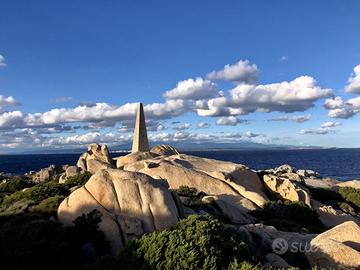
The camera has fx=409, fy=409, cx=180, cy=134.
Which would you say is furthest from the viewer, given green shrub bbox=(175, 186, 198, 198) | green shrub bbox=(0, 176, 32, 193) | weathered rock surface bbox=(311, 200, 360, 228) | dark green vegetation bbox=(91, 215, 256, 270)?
green shrub bbox=(0, 176, 32, 193)

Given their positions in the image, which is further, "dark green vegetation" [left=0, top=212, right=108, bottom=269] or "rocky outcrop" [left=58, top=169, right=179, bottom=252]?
"rocky outcrop" [left=58, top=169, right=179, bottom=252]

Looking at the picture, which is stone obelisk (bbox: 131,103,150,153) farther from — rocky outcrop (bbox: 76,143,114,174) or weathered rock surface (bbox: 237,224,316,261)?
weathered rock surface (bbox: 237,224,316,261)

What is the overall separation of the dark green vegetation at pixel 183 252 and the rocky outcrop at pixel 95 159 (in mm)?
32884

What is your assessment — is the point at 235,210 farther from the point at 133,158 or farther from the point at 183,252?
the point at 133,158

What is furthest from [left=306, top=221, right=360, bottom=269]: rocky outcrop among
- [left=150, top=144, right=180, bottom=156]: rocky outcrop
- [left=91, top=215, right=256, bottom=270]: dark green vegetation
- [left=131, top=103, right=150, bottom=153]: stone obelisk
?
[left=131, top=103, right=150, bottom=153]: stone obelisk

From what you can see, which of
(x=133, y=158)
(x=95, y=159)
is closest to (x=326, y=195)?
(x=133, y=158)

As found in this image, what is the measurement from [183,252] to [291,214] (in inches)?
860

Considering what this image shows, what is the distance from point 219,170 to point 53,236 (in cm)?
2682

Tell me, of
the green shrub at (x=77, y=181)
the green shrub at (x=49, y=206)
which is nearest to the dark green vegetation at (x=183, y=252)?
the green shrub at (x=49, y=206)

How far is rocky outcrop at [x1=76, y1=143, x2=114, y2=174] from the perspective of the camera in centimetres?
4791

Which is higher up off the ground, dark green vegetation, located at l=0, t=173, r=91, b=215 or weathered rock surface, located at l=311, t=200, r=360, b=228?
dark green vegetation, located at l=0, t=173, r=91, b=215

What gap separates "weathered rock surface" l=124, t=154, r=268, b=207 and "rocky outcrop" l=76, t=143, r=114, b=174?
5.84 meters

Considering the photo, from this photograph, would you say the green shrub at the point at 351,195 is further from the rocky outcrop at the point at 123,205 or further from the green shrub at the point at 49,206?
the green shrub at the point at 49,206

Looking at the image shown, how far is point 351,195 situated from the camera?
4891 cm
